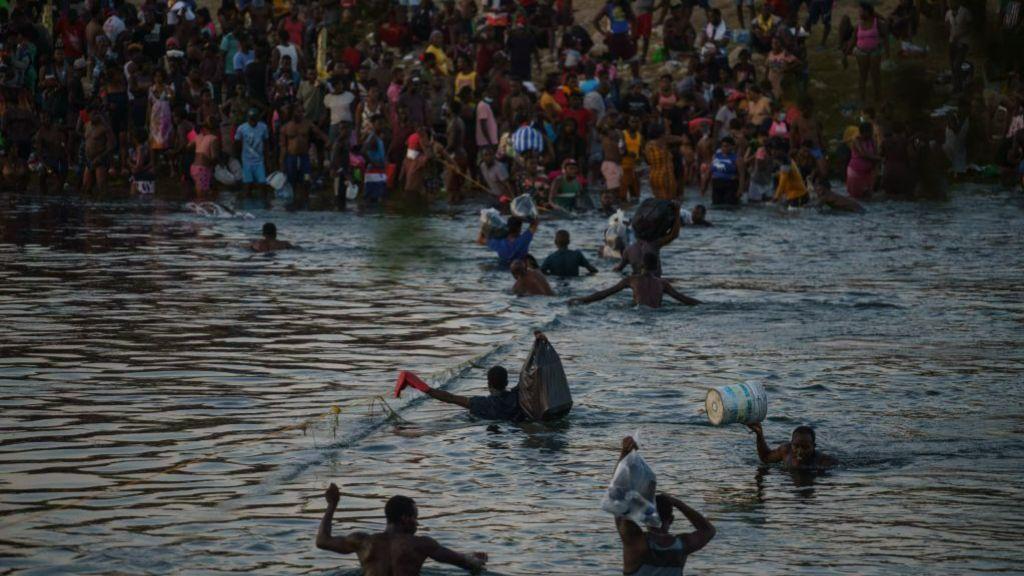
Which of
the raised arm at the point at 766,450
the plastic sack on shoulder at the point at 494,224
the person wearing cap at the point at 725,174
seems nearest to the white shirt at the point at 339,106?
the person wearing cap at the point at 725,174

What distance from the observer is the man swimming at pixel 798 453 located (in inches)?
437

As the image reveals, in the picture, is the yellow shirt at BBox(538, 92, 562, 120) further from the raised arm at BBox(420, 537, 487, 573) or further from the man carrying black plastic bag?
the raised arm at BBox(420, 537, 487, 573)

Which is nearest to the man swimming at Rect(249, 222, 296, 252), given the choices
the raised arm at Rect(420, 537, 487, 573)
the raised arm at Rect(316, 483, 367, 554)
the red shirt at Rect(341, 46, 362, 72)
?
the red shirt at Rect(341, 46, 362, 72)

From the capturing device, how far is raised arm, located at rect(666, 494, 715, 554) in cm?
822

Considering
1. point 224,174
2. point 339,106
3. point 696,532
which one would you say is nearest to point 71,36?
point 224,174

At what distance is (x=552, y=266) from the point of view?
21.3 m

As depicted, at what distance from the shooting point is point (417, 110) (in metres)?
30.8

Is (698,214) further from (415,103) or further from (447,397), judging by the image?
(447,397)

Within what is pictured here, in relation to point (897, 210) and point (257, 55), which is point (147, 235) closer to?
point (257, 55)

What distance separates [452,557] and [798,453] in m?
3.43

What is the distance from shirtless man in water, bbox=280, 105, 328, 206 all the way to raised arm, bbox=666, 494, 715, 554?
22.1 m

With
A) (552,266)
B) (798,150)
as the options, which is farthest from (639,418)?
(798,150)

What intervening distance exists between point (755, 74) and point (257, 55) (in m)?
9.13

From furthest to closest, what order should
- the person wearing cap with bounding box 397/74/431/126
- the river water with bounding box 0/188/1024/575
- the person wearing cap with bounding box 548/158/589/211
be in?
the person wearing cap with bounding box 397/74/431/126
the person wearing cap with bounding box 548/158/589/211
the river water with bounding box 0/188/1024/575
